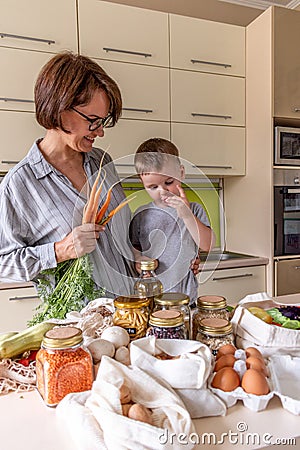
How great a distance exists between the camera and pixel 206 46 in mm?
2330

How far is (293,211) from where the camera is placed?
2365mm

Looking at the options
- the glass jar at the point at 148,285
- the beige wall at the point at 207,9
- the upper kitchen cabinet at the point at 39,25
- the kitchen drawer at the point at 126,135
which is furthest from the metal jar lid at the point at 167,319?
the beige wall at the point at 207,9

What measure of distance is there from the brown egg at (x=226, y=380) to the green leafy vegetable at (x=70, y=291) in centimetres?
37

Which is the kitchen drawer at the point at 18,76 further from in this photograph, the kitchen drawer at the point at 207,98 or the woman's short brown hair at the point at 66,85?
the woman's short brown hair at the point at 66,85

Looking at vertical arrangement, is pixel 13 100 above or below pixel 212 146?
above

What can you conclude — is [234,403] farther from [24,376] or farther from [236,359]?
[24,376]

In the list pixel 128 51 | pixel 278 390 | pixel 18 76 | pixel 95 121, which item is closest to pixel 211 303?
pixel 278 390

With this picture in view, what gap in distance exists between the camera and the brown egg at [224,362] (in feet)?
2.22

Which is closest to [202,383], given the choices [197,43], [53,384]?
[53,384]

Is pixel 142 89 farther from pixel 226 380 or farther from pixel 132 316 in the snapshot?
pixel 226 380

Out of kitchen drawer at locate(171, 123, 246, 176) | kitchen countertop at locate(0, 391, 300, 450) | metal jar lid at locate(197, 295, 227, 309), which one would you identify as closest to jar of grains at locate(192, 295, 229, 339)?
metal jar lid at locate(197, 295, 227, 309)

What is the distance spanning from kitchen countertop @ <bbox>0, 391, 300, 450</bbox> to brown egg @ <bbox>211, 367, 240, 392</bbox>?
29mm

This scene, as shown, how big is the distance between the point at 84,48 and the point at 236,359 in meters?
1.84

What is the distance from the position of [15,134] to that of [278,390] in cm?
173
